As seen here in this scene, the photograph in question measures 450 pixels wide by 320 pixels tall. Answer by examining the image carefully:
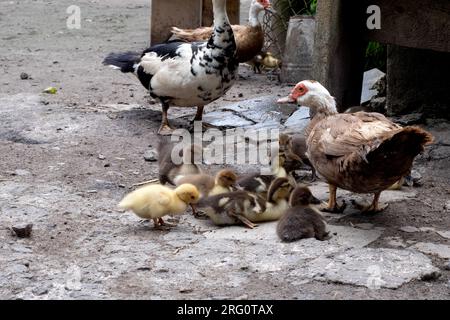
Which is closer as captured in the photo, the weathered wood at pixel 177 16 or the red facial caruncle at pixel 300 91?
the red facial caruncle at pixel 300 91

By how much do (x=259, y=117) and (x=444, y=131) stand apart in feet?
5.79

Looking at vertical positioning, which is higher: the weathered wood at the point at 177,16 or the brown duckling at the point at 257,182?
the weathered wood at the point at 177,16

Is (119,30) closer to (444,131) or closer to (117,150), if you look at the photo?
(117,150)

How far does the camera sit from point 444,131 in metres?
6.74

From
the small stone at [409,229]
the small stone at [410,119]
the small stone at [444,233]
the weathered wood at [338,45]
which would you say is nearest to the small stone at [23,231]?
the small stone at [409,229]

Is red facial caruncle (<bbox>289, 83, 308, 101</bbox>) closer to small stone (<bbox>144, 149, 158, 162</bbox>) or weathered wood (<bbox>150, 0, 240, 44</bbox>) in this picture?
small stone (<bbox>144, 149, 158, 162</bbox>)

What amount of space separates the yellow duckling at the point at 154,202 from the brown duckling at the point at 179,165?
0.80 metres

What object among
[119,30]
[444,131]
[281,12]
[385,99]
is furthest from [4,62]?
[444,131]

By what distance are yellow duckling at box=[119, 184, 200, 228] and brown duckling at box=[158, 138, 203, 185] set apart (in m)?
0.80

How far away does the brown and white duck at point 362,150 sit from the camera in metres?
4.23

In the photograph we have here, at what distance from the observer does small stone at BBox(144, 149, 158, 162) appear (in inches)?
255

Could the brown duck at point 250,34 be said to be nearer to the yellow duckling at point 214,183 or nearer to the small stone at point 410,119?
the small stone at point 410,119

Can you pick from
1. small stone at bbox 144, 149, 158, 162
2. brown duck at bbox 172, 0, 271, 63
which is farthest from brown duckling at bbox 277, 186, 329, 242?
brown duck at bbox 172, 0, 271, 63

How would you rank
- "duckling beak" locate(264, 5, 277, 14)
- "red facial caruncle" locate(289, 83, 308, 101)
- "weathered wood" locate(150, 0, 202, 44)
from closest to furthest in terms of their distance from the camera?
"red facial caruncle" locate(289, 83, 308, 101) → "duckling beak" locate(264, 5, 277, 14) → "weathered wood" locate(150, 0, 202, 44)
